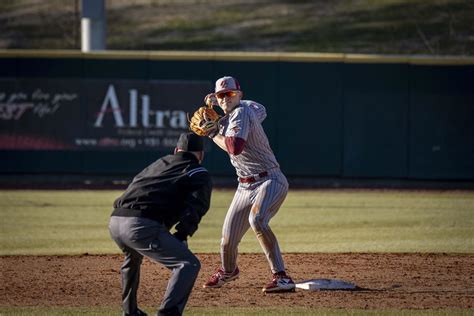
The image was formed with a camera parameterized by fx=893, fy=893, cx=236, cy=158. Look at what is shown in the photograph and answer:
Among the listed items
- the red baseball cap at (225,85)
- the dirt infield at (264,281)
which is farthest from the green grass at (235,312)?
the red baseball cap at (225,85)

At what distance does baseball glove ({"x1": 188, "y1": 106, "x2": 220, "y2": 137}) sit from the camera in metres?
7.90

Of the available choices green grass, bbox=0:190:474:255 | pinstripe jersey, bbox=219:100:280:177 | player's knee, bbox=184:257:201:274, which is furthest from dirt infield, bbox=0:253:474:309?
player's knee, bbox=184:257:201:274

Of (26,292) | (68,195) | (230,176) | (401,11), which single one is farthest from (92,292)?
(401,11)

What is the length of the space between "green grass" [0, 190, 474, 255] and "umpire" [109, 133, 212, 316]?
5318 mm

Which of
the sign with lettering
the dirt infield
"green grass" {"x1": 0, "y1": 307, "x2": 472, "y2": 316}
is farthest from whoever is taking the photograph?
the sign with lettering

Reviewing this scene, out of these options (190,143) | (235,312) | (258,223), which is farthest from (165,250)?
(258,223)

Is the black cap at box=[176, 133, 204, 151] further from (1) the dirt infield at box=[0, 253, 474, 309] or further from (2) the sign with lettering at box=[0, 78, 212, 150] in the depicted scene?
(2) the sign with lettering at box=[0, 78, 212, 150]

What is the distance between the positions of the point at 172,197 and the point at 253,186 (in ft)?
6.39

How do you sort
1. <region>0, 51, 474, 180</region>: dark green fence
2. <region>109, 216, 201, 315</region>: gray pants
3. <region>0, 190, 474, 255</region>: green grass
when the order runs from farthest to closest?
1. <region>0, 51, 474, 180</region>: dark green fence
2. <region>0, 190, 474, 255</region>: green grass
3. <region>109, 216, 201, 315</region>: gray pants

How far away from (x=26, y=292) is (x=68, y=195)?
33.4ft

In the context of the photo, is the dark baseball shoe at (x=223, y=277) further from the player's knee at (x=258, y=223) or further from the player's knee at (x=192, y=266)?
the player's knee at (x=192, y=266)

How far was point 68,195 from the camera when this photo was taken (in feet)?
61.7

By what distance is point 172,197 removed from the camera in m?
6.62

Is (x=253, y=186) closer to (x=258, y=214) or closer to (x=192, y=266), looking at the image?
(x=258, y=214)
